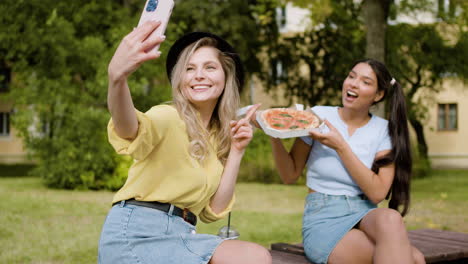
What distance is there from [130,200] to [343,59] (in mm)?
19548

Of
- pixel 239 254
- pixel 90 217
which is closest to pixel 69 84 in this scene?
pixel 90 217

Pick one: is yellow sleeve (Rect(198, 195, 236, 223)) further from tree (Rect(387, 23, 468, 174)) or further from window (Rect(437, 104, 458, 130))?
window (Rect(437, 104, 458, 130))

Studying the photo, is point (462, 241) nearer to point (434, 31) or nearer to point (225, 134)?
point (225, 134)

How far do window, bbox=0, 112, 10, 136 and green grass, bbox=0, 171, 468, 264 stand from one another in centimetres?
1972

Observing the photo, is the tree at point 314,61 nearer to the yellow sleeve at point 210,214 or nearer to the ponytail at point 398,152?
the ponytail at point 398,152

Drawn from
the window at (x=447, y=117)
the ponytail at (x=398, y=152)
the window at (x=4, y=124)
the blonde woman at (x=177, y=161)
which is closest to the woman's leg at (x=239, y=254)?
the blonde woman at (x=177, y=161)

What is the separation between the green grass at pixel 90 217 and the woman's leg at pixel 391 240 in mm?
3645

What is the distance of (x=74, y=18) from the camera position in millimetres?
15352

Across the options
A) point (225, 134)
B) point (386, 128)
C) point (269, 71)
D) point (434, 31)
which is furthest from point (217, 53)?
point (269, 71)

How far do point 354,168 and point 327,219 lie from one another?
0.35m

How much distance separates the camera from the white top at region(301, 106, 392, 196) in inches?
150

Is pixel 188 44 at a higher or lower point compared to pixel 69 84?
higher

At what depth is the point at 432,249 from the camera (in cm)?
432

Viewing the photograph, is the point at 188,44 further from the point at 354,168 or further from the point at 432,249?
the point at 432,249
